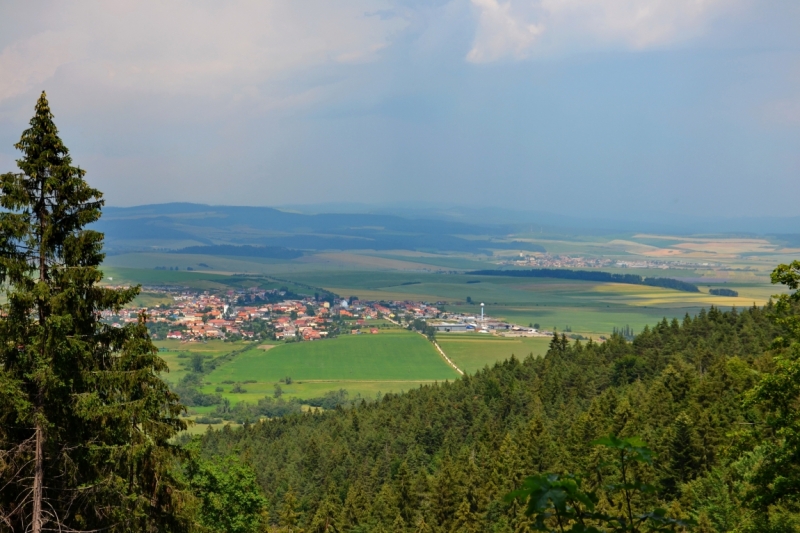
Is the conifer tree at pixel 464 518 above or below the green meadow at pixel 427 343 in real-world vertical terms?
above

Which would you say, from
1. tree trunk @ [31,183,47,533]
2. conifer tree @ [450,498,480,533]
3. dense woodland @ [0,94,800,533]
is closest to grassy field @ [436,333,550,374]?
dense woodland @ [0,94,800,533]

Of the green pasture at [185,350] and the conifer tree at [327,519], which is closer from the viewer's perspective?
the conifer tree at [327,519]

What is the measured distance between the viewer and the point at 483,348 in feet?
366

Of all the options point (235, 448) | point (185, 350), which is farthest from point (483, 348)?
point (235, 448)

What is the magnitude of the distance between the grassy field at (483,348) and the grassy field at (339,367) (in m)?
2.84

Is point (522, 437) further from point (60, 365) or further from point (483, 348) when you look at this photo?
point (483, 348)

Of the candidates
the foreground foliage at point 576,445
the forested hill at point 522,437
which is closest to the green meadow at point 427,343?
the forested hill at point 522,437

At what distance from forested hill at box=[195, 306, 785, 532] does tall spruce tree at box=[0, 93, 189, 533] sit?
8734 millimetres

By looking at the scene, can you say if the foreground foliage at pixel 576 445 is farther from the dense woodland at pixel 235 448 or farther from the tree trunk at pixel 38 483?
the tree trunk at pixel 38 483

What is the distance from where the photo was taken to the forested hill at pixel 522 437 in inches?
1024

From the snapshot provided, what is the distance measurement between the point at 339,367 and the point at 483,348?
22.0 metres

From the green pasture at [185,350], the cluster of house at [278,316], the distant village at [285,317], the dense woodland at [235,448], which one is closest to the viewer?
the dense woodland at [235,448]

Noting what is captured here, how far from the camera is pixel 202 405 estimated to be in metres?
84.6

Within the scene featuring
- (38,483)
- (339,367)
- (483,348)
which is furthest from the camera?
(483,348)
